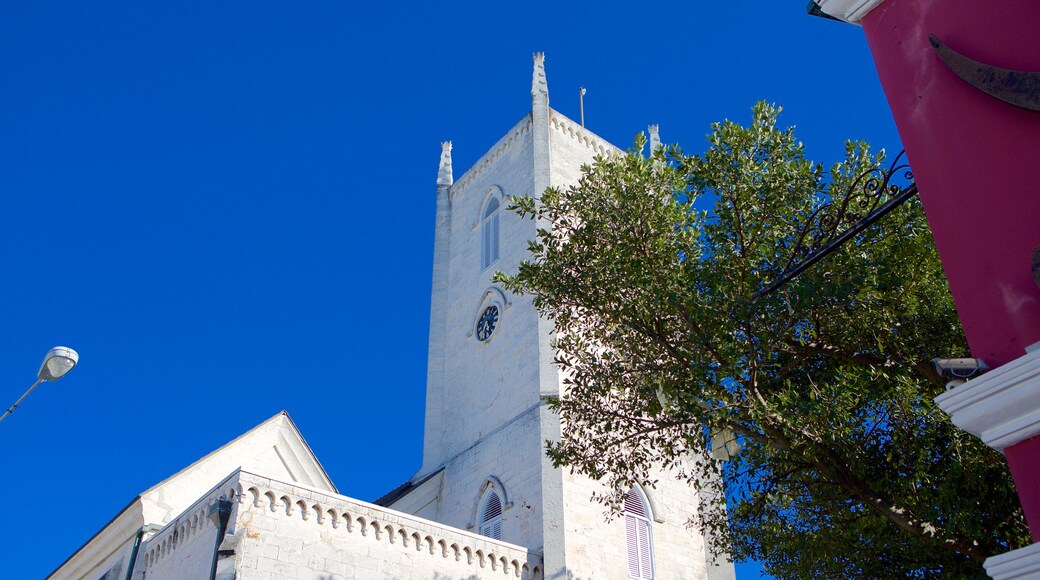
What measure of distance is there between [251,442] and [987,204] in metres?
16.9

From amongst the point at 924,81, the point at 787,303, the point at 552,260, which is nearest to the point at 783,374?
the point at 787,303

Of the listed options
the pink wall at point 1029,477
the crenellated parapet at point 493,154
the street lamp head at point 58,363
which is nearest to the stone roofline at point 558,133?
the crenellated parapet at point 493,154

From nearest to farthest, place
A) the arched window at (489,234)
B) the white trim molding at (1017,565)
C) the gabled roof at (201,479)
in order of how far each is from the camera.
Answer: the white trim molding at (1017,565) → the gabled roof at (201,479) → the arched window at (489,234)

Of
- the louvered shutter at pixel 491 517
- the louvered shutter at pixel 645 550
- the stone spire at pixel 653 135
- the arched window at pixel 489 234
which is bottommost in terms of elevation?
the louvered shutter at pixel 645 550

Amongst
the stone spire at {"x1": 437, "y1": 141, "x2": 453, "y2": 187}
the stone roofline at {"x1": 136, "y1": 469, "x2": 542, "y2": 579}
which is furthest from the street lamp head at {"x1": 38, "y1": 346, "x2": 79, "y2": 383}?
the stone spire at {"x1": 437, "y1": 141, "x2": 453, "y2": 187}

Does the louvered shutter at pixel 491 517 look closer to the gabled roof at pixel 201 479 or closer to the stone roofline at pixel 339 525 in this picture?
the stone roofline at pixel 339 525

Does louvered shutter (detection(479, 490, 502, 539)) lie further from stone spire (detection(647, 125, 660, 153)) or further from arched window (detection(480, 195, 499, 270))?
stone spire (detection(647, 125, 660, 153))

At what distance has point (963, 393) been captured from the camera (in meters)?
5.42

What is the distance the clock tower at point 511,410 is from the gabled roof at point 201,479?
334 cm

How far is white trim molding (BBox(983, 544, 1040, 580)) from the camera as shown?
199 inches

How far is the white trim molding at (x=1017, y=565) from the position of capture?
5066mm

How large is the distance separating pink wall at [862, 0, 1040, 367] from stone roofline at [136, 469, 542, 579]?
11.5 meters

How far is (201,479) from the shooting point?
18219 millimetres

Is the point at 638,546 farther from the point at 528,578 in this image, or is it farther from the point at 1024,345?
the point at 1024,345
